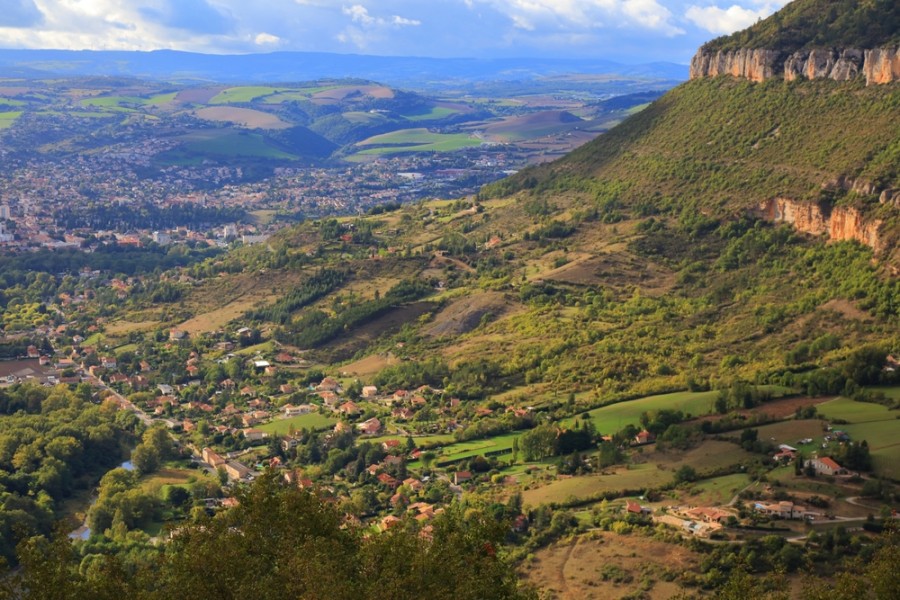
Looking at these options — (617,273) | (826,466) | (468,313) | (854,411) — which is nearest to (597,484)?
(826,466)

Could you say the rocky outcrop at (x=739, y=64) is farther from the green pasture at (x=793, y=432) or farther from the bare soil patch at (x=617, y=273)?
the green pasture at (x=793, y=432)

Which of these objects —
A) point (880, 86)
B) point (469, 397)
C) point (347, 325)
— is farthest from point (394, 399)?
point (880, 86)

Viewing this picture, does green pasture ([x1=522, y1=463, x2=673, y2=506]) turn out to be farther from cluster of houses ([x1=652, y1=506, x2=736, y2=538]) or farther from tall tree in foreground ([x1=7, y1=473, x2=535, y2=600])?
tall tree in foreground ([x1=7, y1=473, x2=535, y2=600])

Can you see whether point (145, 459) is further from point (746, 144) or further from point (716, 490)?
point (746, 144)

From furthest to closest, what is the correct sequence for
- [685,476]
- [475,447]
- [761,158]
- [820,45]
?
[820,45] < [761,158] < [475,447] < [685,476]

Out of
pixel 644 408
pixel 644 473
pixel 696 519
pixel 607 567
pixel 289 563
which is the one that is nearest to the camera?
pixel 289 563

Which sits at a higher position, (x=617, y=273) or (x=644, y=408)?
(x=617, y=273)
